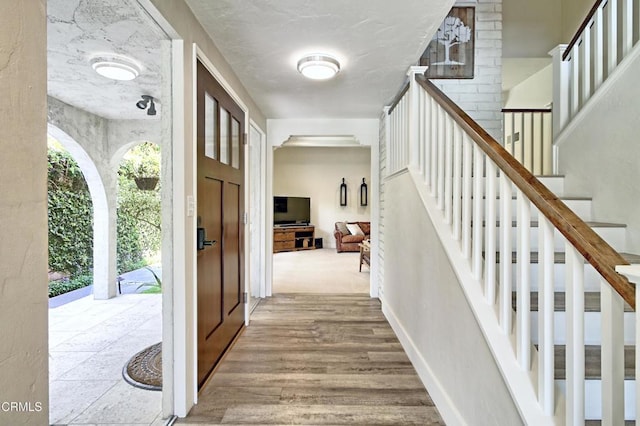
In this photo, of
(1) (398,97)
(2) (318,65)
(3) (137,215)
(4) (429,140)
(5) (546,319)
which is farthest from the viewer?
(3) (137,215)

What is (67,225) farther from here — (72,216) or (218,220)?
(218,220)

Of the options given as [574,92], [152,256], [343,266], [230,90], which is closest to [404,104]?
[574,92]

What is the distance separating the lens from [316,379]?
2.06 metres

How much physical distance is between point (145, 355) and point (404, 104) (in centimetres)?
295

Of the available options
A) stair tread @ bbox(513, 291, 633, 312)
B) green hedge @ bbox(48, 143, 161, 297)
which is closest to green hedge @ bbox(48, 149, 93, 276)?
green hedge @ bbox(48, 143, 161, 297)

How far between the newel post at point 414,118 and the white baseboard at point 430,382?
1.38 m

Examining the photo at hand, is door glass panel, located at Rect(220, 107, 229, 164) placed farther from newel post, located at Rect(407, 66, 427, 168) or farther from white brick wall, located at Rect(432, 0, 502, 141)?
white brick wall, located at Rect(432, 0, 502, 141)

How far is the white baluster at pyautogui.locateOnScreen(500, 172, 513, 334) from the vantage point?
122 centimetres

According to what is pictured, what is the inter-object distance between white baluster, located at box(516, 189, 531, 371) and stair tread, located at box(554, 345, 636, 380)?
0.17 meters

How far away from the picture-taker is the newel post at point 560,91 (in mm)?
2369

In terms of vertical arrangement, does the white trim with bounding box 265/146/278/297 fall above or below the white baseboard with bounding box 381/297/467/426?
above

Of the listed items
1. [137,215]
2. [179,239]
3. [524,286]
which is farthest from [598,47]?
[137,215]

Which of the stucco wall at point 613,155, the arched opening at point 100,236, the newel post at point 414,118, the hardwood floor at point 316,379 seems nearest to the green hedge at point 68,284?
the arched opening at point 100,236

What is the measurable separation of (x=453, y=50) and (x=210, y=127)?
9.13 feet
